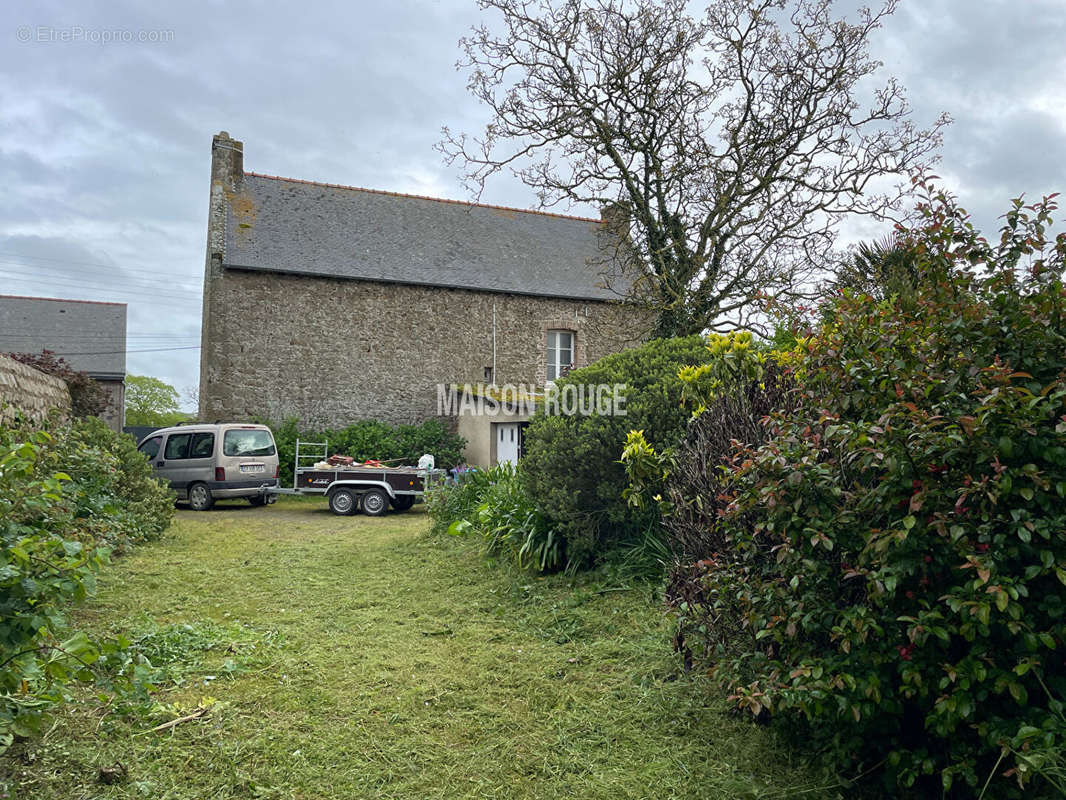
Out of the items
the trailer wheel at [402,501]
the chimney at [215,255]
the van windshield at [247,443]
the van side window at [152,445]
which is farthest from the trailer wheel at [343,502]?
the chimney at [215,255]

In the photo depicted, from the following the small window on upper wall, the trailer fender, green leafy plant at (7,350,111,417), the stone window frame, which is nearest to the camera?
green leafy plant at (7,350,111,417)

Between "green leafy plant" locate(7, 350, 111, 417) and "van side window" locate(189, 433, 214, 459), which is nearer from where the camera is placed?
"green leafy plant" locate(7, 350, 111, 417)

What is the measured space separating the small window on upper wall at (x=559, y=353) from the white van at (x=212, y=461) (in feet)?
29.2

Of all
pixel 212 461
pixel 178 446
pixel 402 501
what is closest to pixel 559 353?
pixel 402 501

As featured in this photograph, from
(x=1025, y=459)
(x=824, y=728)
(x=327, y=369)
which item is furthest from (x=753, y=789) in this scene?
(x=327, y=369)

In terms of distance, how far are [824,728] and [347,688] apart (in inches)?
95.2

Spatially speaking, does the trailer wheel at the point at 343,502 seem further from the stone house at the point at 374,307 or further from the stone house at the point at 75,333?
the stone house at the point at 75,333

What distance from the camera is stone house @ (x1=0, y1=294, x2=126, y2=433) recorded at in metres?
24.8

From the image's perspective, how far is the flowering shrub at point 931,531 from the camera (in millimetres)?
2098

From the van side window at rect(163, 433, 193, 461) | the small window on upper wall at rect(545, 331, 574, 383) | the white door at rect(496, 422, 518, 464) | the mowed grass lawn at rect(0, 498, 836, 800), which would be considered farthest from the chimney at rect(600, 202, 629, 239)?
the van side window at rect(163, 433, 193, 461)

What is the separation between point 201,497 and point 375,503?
371 centimetres

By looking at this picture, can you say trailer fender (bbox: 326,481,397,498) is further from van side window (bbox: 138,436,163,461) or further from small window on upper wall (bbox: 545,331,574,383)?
small window on upper wall (bbox: 545,331,574,383)

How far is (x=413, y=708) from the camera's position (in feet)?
11.7

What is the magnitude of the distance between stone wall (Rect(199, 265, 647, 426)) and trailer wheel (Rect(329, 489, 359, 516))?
198 inches
